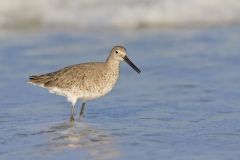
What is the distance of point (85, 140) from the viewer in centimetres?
745

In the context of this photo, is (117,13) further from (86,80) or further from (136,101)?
(86,80)

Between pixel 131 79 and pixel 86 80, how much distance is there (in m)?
2.29

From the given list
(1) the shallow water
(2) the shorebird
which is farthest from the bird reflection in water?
(2) the shorebird

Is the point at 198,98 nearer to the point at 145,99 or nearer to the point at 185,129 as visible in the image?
the point at 145,99

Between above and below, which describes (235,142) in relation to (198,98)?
below

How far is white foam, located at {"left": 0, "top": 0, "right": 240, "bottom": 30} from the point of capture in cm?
1494

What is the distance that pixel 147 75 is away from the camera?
1072 cm

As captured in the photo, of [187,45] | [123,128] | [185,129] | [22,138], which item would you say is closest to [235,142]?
[185,129]

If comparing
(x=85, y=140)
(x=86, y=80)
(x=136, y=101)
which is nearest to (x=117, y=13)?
(x=136, y=101)

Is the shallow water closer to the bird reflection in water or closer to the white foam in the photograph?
the bird reflection in water

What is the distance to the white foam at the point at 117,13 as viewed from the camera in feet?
49.0

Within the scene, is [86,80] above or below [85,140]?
above

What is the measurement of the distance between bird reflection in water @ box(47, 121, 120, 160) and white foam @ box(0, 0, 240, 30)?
6.85 metres

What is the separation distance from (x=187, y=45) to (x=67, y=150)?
5.81 m
